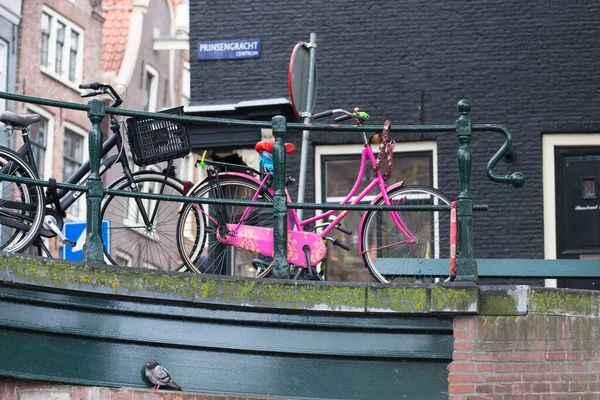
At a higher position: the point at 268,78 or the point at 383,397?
the point at 268,78

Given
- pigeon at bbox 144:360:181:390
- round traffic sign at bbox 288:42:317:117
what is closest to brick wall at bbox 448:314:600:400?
pigeon at bbox 144:360:181:390

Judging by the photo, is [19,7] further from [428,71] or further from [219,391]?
[219,391]

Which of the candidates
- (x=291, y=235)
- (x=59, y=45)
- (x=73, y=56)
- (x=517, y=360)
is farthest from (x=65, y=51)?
(x=517, y=360)

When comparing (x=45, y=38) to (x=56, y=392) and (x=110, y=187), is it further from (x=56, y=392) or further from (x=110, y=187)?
(x=56, y=392)

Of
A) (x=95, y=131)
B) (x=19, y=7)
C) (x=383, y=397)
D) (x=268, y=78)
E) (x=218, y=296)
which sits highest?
(x=19, y=7)

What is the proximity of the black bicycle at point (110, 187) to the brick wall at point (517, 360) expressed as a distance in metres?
2.03

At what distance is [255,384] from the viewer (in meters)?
8.28

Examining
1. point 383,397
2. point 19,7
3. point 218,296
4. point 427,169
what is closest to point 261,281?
point 218,296

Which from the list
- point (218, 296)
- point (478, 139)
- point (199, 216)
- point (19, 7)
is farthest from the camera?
point (19, 7)

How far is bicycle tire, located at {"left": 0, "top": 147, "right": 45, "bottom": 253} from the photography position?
8.83 meters

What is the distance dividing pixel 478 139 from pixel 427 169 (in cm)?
57

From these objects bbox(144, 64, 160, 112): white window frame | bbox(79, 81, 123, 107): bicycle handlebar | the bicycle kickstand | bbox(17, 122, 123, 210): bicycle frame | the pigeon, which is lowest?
the pigeon

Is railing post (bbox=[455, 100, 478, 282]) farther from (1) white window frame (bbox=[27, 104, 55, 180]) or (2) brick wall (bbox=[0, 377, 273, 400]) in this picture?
(1) white window frame (bbox=[27, 104, 55, 180])

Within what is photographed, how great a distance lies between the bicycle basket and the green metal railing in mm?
693
